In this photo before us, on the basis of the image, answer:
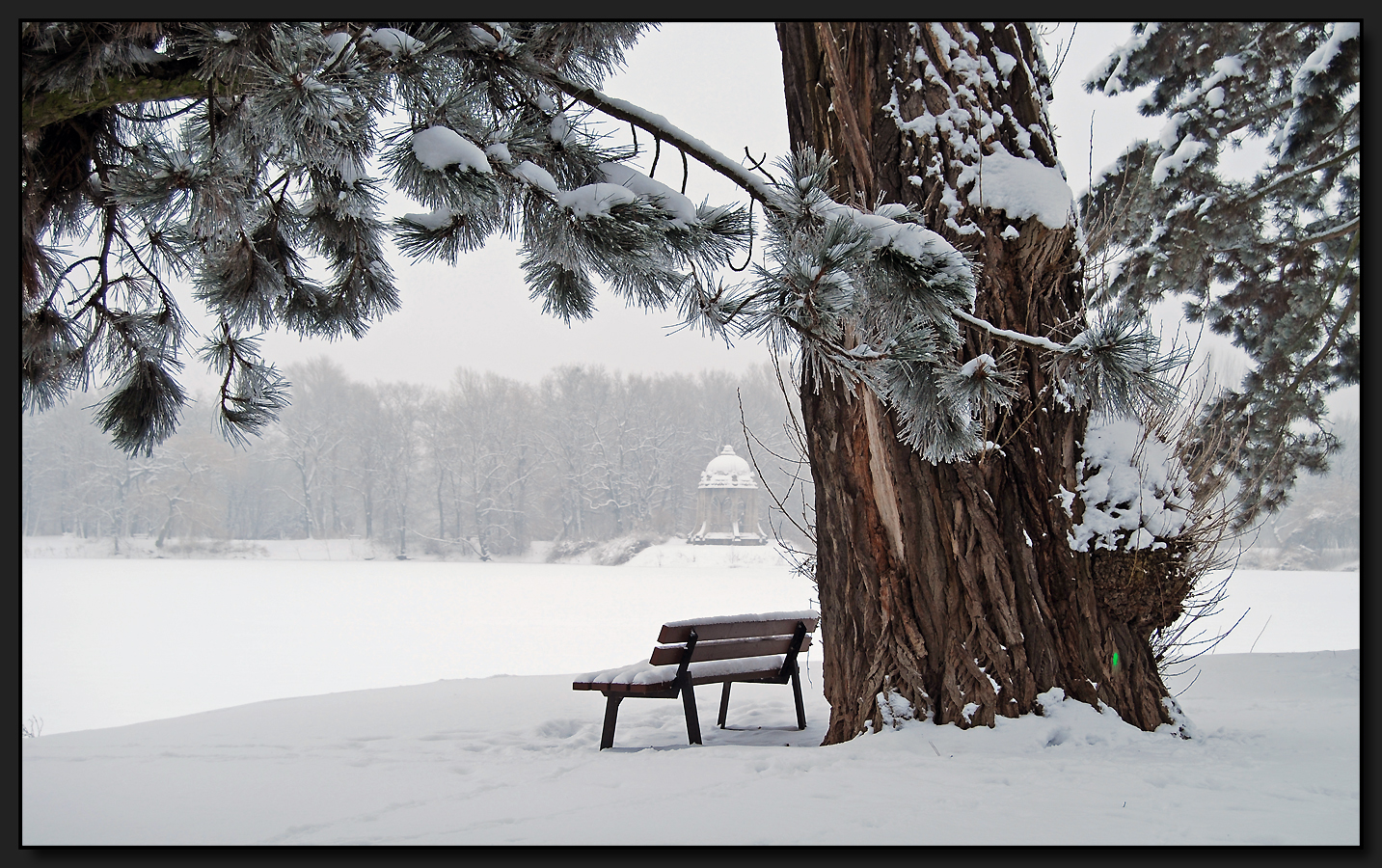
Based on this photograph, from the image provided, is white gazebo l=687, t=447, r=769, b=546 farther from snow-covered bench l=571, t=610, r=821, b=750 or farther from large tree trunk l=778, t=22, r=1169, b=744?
large tree trunk l=778, t=22, r=1169, b=744

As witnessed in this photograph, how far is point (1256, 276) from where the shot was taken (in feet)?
17.9

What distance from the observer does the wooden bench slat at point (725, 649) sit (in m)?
3.46

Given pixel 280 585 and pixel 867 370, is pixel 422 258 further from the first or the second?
pixel 280 585

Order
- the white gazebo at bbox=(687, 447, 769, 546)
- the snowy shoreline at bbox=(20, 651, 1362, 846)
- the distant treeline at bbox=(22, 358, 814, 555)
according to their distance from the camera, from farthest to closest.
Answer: the distant treeline at bbox=(22, 358, 814, 555) < the white gazebo at bbox=(687, 447, 769, 546) < the snowy shoreline at bbox=(20, 651, 1362, 846)

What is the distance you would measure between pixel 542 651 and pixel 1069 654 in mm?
9856

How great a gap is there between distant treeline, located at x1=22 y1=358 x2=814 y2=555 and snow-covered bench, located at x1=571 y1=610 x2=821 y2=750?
2852 centimetres

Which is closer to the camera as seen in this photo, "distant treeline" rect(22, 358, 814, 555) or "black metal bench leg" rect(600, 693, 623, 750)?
"black metal bench leg" rect(600, 693, 623, 750)

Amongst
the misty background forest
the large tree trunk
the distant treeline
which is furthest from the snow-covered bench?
the misty background forest

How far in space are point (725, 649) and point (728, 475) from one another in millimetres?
30235

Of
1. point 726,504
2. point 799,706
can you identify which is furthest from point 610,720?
point 726,504

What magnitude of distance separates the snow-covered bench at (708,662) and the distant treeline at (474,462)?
28.5 m

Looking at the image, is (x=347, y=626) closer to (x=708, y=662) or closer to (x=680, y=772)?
(x=708, y=662)

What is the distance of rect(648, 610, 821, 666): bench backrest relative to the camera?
3479mm

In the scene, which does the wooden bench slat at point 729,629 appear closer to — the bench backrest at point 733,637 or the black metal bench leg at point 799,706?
the bench backrest at point 733,637
